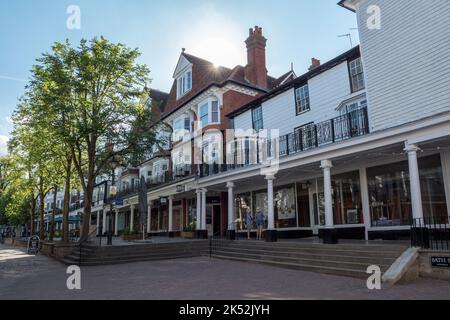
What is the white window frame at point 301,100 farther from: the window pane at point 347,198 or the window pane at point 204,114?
the window pane at point 204,114

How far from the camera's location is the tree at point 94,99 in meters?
17.9

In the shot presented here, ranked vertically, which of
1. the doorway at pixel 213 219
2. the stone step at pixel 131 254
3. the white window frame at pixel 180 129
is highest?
the white window frame at pixel 180 129

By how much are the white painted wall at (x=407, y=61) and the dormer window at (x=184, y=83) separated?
16.7 meters

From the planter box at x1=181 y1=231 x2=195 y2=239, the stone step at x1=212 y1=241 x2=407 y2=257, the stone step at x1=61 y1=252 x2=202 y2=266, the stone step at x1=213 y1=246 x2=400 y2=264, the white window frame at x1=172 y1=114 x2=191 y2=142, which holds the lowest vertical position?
the stone step at x1=61 y1=252 x2=202 y2=266

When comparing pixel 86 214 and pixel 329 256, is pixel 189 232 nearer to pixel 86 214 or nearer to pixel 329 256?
pixel 86 214

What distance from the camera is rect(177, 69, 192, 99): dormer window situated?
28719mm

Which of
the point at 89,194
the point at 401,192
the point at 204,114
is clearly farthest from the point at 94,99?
the point at 401,192

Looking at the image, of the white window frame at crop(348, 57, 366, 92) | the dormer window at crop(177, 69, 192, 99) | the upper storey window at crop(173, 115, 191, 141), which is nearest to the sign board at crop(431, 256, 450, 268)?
the white window frame at crop(348, 57, 366, 92)

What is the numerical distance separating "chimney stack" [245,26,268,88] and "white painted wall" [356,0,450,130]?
11596 millimetres

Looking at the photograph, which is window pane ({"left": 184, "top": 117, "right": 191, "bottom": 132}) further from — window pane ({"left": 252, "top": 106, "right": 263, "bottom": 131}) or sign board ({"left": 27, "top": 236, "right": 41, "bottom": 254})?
sign board ({"left": 27, "top": 236, "right": 41, "bottom": 254})

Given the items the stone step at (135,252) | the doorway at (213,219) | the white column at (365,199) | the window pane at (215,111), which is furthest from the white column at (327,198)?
the doorway at (213,219)

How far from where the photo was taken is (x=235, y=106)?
24.3m

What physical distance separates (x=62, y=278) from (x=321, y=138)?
11.6 m
